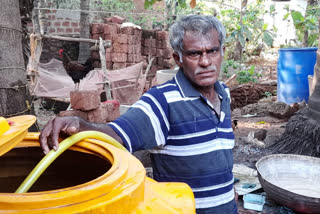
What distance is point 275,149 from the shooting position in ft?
13.0

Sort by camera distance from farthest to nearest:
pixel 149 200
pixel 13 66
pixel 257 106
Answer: pixel 257 106, pixel 13 66, pixel 149 200

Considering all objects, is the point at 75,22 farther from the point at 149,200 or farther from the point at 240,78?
the point at 149,200

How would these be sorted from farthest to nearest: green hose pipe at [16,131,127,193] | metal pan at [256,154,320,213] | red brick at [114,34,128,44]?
1. red brick at [114,34,128,44]
2. metal pan at [256,154,320,213]
3. green hose pipe at [16,131,127,193]

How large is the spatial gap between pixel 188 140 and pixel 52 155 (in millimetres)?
813

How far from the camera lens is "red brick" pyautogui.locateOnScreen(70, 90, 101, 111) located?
3492 mm

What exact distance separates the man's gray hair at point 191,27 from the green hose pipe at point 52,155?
780 mm

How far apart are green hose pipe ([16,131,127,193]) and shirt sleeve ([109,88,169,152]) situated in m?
0.34

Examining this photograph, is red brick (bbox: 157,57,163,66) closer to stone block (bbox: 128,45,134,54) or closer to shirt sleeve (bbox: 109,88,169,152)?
stone block (bbox: 128,45,134,54)

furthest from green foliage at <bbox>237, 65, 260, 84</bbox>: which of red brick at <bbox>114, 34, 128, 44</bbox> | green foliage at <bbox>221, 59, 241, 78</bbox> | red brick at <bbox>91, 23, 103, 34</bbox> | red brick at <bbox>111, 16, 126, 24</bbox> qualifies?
red brick at <bbox>91, 23, 103, 34</bbox>

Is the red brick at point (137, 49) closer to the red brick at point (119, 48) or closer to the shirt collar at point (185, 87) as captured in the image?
the red brick at point (119, 48)

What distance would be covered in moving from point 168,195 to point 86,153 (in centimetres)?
28

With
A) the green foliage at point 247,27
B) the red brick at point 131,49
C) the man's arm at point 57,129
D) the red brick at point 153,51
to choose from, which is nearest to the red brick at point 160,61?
the red brick at point 153,51

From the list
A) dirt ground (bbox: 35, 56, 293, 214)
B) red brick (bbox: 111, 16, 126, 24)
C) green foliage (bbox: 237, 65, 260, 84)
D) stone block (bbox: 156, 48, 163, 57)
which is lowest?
dirt ground (bbox: 35, 56, 293, 214)

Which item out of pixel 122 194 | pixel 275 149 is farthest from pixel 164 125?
pixel 275 149
